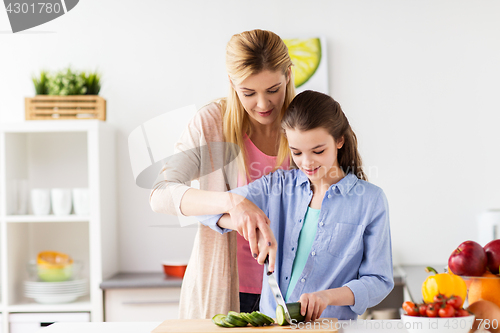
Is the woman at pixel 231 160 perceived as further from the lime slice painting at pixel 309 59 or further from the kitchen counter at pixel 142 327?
the lime slice painting at pixel 309 59

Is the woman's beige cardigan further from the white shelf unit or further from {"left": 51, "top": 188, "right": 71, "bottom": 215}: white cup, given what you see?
{"left": 51, "top": 188, "right": 71, "bottom": 215}: white cup

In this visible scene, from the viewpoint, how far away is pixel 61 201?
8.41 feet

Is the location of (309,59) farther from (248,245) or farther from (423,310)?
(423,310)

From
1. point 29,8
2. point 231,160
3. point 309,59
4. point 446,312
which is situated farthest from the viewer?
point 29,8

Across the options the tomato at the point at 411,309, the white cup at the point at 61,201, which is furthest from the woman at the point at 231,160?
the white cup at the point at 61,201

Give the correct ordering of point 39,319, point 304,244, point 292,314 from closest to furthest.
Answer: point 292,314 → point 304,244 → point 39,319

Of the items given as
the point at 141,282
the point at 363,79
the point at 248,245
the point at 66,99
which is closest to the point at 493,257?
the point at 248,245

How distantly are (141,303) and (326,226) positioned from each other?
5.03ft

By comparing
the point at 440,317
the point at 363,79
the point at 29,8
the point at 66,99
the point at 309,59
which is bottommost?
the point at 440,317

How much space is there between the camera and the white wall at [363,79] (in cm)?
277

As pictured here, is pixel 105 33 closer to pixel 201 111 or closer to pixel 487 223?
pixel 201 111

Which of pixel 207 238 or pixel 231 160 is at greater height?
pixel 231 160

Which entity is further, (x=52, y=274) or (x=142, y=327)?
(x=52, y=274)

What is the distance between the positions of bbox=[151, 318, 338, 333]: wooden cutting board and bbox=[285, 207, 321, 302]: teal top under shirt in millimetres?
194
